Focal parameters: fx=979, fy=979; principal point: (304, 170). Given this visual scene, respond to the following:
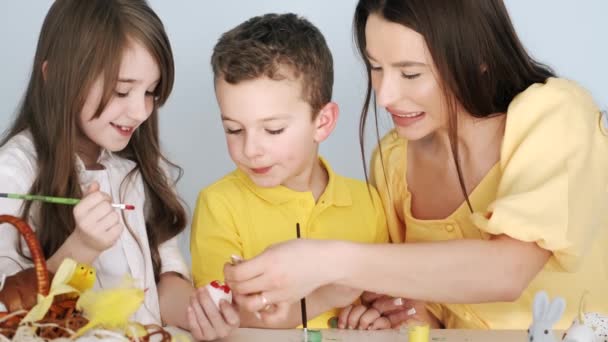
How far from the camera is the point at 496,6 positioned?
1.82m

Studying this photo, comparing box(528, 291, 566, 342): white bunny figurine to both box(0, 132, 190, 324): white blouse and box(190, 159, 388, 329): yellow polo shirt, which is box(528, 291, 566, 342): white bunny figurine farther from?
box(0, 132, 190, 324): white blouse

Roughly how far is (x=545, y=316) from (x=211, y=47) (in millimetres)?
1688

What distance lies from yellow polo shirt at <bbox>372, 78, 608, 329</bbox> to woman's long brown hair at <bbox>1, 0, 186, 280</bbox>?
59 centimetres

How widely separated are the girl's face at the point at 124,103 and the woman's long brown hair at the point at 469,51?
0.45m

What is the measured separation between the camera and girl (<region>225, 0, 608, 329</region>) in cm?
158

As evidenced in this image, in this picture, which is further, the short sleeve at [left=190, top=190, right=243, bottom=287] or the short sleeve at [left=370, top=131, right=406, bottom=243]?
the short sleeve at [left=370, top=131, right=406, bottom=243]

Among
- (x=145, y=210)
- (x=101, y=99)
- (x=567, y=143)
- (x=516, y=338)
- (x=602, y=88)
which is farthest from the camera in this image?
(x=602, y=88)

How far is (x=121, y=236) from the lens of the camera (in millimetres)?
1995

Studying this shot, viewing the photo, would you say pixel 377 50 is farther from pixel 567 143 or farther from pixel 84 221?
pixel 84 221

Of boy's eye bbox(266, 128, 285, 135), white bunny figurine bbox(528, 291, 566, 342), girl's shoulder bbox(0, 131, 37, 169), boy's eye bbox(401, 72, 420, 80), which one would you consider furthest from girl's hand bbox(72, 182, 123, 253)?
white bunny figurine bbox(528, 291, 566, 342)

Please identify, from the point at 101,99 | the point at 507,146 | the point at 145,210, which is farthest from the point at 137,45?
the point at 507,146

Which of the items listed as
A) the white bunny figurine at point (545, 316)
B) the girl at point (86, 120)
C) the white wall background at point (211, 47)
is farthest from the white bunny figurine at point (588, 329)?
the white wall background at point (211, 47)

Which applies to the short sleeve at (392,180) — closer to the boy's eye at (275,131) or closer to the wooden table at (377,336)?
the boy's eye at (275,131)

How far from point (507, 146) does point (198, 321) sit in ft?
2.11
